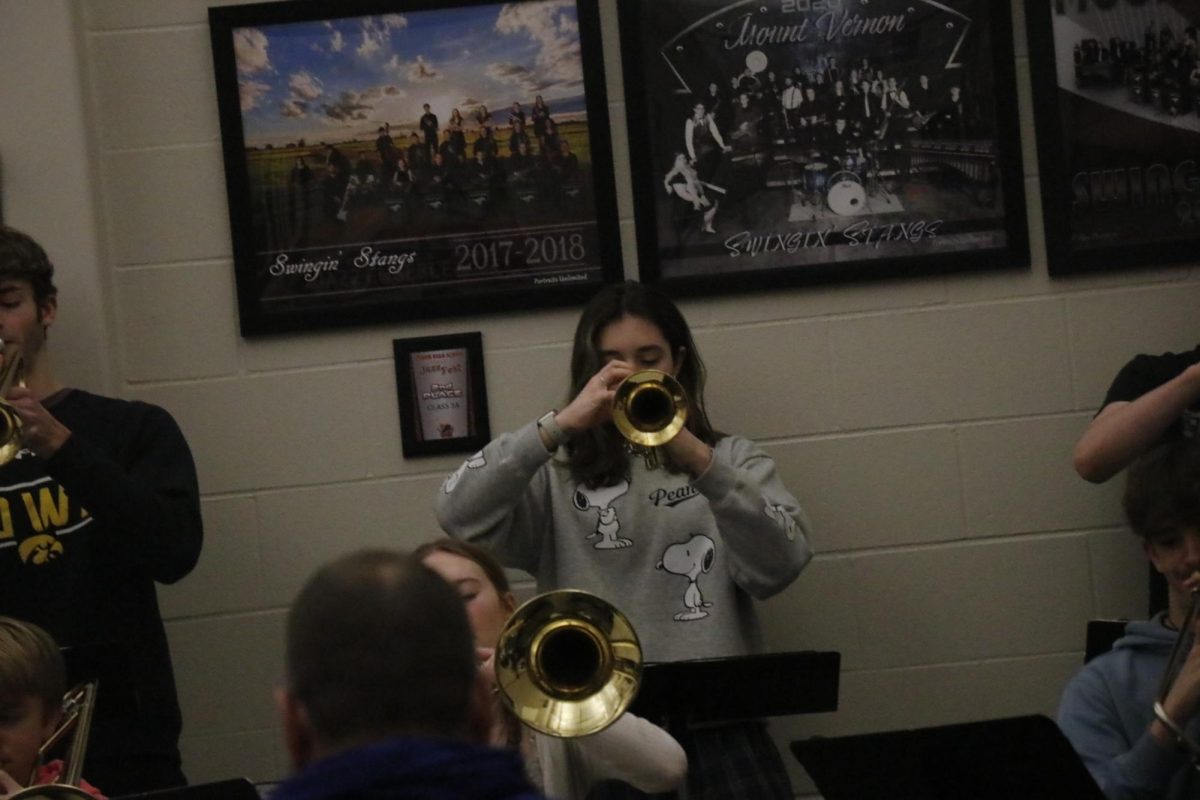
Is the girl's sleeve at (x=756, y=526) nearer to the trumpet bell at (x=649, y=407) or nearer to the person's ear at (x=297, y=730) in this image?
the trumpet bell at (x=649, y=407)

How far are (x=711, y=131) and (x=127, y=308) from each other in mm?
1260

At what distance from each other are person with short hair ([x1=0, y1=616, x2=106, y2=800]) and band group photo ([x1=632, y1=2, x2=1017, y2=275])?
4.86ft

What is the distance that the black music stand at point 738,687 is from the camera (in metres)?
2.62

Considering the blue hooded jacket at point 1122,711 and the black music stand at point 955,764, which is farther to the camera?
the blue hooded jacket at point 1122,711

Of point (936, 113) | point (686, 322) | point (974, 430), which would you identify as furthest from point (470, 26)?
point (974, 430)

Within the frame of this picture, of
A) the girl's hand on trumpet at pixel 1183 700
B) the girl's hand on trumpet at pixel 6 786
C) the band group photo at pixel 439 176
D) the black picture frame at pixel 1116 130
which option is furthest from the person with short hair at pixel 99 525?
the black picture frame at pixel 1116 130

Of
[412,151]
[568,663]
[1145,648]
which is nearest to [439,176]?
[412,151]

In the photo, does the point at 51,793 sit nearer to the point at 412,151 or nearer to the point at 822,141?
the point at 412,151

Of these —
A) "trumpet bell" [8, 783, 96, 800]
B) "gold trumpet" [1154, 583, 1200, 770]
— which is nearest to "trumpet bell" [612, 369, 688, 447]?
"gold trumpet" [1154, 583, 1200, 770]

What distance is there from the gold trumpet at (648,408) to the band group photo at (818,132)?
515 mm

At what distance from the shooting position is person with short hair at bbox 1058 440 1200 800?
2543mm

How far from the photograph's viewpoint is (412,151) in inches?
138

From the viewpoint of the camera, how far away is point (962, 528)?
352cm

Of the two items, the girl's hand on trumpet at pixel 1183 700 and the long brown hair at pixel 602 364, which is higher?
the long brown hair at pixel 602 364
